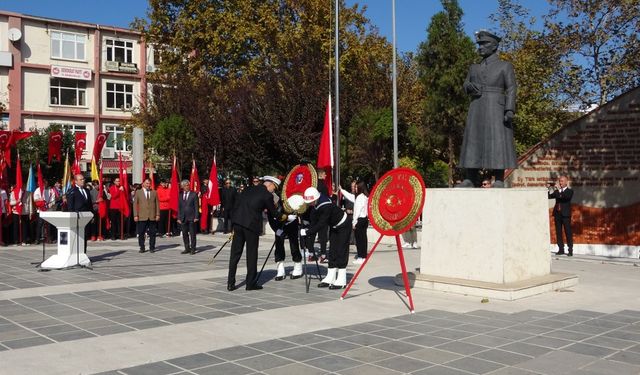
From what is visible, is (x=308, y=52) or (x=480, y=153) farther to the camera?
(x=308, y=52)

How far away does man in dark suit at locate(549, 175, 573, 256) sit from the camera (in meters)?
15.8

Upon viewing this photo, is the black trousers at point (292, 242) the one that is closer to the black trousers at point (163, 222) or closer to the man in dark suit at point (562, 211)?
the man in dark suit at point (562, 211)

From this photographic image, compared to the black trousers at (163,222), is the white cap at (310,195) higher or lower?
higher

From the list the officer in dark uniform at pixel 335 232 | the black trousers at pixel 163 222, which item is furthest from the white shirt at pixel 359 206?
the black trousers at pixel 163 222

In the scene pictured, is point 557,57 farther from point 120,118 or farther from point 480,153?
point 120,118

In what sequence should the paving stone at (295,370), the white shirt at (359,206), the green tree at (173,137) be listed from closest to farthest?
the paving stone at (295,370) → the white shirt at (359,206) → the green tree at (173,137)

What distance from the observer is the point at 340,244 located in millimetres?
10414

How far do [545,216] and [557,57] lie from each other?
46.1 ft

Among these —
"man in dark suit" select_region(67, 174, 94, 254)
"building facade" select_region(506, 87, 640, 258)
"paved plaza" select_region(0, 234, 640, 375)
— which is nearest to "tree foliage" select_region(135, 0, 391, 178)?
"building facade" select_region(506, 87, 640, 258)

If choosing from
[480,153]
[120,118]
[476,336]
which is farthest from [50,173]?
[476,336]

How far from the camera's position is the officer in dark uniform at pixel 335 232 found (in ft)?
34.2

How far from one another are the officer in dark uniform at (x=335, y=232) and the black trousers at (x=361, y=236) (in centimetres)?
337

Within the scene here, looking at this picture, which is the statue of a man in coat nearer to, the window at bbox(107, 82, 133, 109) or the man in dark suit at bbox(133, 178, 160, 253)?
the man in dark suit at bbox(133, 178, 160, 253)

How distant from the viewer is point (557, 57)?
2280cm
